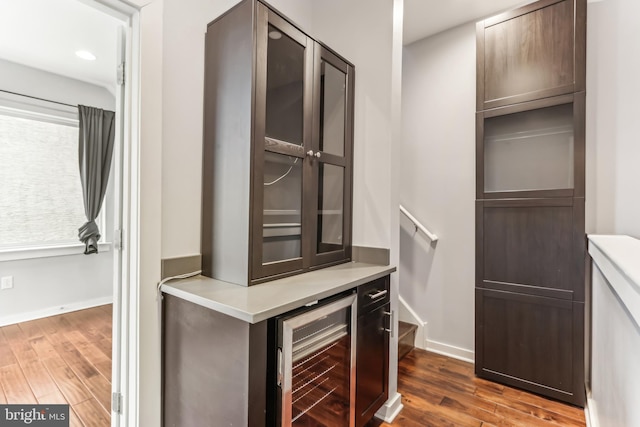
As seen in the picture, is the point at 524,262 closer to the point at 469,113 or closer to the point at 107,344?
the point at 469,113

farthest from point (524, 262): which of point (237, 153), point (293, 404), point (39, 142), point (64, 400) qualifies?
point (39, 142)

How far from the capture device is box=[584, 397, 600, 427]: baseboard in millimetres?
1652

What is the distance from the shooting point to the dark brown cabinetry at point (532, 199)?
194 cm

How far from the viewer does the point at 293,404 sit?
1.14 meters

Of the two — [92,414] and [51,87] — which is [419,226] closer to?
[92,414]

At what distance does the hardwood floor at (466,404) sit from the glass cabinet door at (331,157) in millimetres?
1070

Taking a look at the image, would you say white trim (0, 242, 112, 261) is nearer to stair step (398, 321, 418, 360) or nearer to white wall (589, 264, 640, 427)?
stair step (398, 321, 418, 360)

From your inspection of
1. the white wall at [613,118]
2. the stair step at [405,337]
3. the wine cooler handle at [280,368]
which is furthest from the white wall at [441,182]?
the wine cooler handle at [280,368]

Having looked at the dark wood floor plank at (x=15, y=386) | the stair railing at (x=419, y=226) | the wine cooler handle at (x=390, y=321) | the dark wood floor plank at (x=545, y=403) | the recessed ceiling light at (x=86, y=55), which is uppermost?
the recessed ceiling light at (x=86, y=55)

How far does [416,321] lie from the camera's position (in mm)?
2775

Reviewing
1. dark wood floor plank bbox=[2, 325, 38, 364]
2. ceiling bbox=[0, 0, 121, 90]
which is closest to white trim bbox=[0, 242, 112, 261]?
dark wood floor plank bbox=[2, 325, 38, 364]

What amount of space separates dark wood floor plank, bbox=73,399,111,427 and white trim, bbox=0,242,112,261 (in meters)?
2.22

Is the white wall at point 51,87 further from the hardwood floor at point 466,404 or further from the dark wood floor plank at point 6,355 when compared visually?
the hardwood floor at point 466,404

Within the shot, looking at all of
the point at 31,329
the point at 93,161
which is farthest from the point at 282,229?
the point at 93,161
